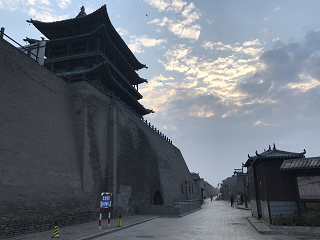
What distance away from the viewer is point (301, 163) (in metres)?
9.55

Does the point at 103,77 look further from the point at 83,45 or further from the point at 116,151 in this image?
the point at 116,151

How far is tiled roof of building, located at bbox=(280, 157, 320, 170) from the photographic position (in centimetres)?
922

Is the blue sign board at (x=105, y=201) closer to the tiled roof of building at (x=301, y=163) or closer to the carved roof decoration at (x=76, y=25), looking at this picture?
the tiled roof of building at (x=301, y=163)

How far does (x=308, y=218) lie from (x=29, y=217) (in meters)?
10.9

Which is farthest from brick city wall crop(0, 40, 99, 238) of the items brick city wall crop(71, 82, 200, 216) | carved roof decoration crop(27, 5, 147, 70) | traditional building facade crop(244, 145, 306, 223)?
carved roof decoration crop(27, 5, 147, 70)

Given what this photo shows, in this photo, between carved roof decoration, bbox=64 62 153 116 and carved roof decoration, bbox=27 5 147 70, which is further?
carved roof decoration, bbox=27 5 147 70

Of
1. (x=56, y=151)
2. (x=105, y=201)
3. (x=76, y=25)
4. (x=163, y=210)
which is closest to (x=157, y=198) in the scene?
(x=163, y=210)

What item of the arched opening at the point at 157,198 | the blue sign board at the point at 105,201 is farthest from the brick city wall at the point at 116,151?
the blue sign board at the point at 105,201

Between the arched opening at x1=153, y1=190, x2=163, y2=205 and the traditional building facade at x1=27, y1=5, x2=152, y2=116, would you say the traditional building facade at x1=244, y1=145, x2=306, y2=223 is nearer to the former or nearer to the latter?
the traditional building facade at x1=27, y1=5, x2=152, y2=116

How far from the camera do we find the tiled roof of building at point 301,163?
922 cm

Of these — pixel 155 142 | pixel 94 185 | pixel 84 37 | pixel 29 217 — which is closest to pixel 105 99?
pixel 94 185

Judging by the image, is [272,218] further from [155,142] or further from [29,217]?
[155,142]

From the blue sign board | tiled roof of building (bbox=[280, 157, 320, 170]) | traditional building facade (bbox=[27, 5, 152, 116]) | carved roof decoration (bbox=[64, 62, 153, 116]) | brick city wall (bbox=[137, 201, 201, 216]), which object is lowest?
brick city wall (bbox=[137, 201, 201, 216])

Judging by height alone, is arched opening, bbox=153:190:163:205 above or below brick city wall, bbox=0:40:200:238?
below
